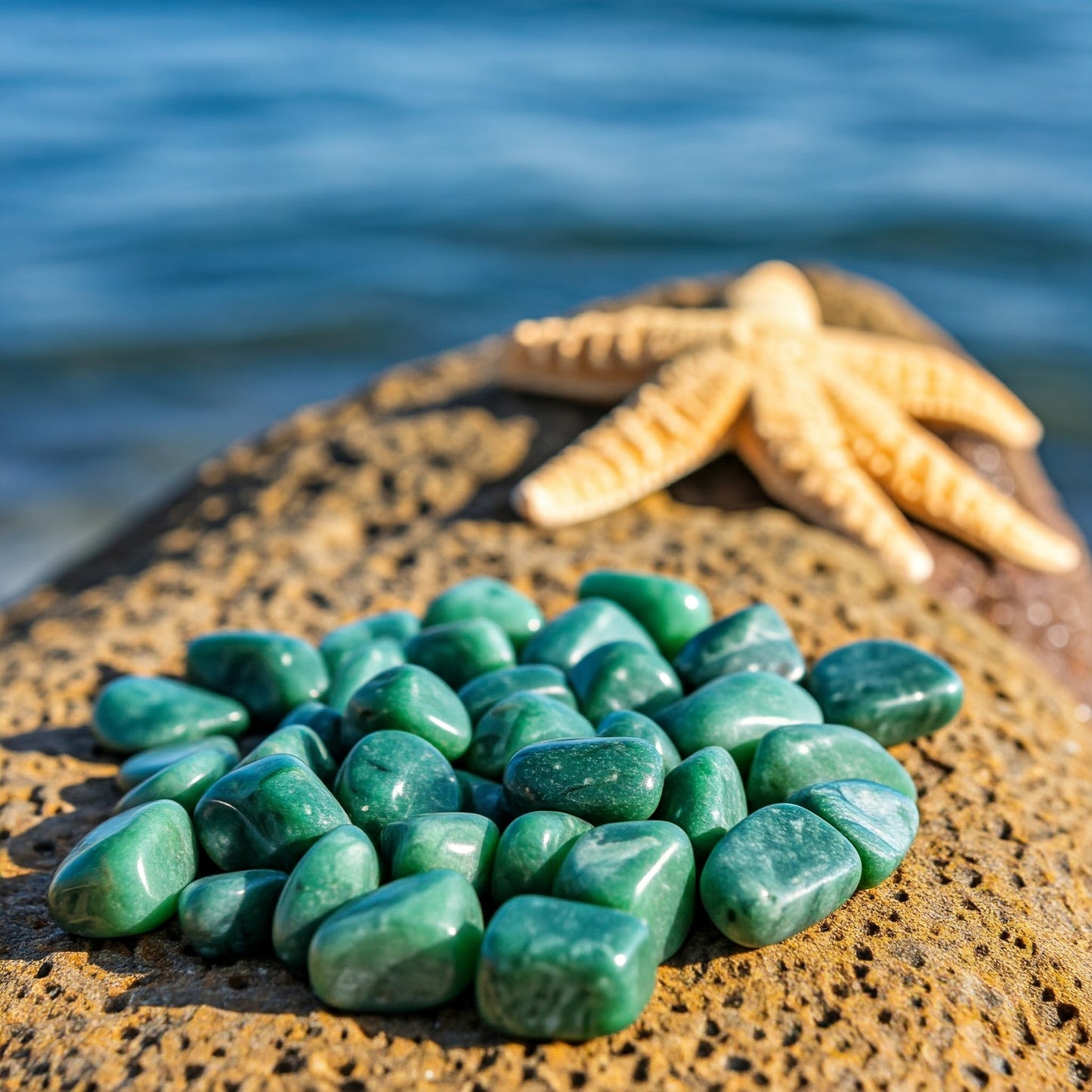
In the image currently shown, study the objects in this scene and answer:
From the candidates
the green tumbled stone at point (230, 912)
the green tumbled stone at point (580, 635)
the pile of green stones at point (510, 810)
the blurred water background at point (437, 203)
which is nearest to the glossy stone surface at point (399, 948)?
the pile of green stones at point (510, 810)

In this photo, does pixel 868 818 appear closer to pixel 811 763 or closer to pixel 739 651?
pixel 811 763

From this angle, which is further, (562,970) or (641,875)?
(641,875)

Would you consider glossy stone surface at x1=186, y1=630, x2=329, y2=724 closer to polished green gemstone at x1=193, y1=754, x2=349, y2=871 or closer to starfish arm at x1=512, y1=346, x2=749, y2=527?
polished green gemstone at x1=193, y1=754, x2=349, y2=871

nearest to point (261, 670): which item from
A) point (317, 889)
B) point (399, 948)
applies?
point (317, 889)

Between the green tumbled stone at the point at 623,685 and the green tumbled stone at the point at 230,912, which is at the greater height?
the green tumbled stone at the point at 623,685

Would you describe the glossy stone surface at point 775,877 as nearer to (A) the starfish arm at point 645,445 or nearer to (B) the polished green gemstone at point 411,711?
(B) the polished green gemstone at point 411,711

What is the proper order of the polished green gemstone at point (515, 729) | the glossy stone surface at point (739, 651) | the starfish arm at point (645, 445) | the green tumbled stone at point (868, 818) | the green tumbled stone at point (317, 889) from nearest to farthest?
the green tumbled stone at point (317, 889)
the green tumbled stone at point (868, 818)
the polished green gemstone at point (515, 729)
the glossy stone surface at point (739, 651)
the starfish arm at point (645, 445)
